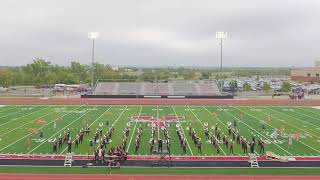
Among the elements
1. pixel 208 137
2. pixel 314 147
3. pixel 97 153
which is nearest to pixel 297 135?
pixel 314 147

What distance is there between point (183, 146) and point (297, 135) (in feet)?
27.8

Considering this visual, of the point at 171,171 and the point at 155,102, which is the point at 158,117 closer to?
the point at 155,102

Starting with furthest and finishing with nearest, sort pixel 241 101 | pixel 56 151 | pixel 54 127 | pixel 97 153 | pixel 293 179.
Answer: pixel 241 101 → pixel 54 127 → pixel 56 151 → pixel 97 153 → pixel 293 179

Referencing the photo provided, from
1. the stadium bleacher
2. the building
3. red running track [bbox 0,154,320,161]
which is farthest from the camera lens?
the building

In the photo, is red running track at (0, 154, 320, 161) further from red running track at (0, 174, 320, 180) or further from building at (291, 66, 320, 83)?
building at (291, 66, 320, 83)

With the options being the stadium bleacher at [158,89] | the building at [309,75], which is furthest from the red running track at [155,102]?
the building at [309,75]

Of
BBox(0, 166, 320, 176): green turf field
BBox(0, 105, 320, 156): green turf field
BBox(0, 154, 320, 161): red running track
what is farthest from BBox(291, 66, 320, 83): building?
BBox(0, 166, 320, 176): green turf field

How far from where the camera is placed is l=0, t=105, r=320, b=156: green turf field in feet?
74.3

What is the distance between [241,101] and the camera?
165 ft

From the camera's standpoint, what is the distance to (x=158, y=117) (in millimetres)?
35438

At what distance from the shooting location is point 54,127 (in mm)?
29422

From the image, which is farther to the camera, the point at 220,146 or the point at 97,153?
the point at 220,146

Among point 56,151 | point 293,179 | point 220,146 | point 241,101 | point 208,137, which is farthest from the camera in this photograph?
point 241,101

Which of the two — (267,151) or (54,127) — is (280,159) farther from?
(54,127)
